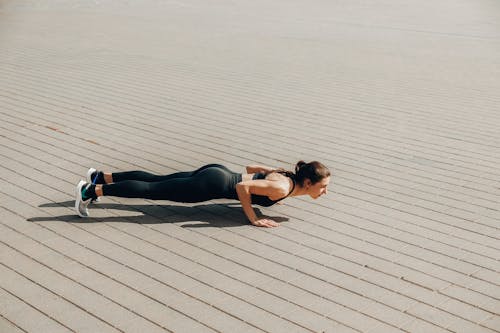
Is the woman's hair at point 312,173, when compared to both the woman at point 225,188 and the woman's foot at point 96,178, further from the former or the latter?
the woman's foot at point 96,178

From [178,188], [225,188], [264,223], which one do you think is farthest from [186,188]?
[264,223]

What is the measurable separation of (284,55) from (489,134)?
5.86 metres

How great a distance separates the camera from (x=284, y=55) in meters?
14.0

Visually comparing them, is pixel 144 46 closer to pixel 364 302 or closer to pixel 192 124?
pixel 192 124

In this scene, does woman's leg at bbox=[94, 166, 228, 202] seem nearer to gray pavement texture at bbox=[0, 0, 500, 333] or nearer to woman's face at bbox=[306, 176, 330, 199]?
gray pavement texture at bbox=[0, 0, 500, 333]

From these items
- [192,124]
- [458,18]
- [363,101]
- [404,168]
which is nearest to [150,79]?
[192,124]

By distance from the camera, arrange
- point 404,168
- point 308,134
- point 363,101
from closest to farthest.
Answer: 1. point 404,168
2. point 308,134
3. point 363,101

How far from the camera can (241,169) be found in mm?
7504

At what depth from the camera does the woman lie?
5.99 meters

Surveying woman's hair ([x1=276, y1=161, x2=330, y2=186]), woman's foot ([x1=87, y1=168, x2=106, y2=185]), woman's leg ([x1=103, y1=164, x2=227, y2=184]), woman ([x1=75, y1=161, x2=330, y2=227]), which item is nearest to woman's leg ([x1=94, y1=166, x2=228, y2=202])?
woman ([x1=75, y1=161, x2=330, y2=227])

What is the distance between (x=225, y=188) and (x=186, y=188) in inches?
13.8

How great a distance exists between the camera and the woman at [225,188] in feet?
19.7

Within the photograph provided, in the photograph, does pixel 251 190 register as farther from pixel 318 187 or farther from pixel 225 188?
pixel 318 187

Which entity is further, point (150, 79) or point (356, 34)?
point (356, 34)
